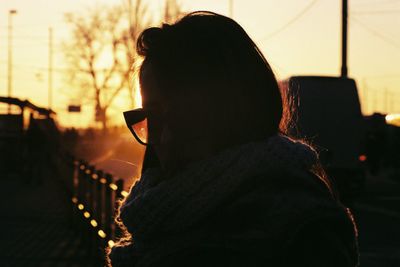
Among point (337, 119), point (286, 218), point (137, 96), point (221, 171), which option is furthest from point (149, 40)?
point (337, 119)

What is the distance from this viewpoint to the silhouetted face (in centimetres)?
170

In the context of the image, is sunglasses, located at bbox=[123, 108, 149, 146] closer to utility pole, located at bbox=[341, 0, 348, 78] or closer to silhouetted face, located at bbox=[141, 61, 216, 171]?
silhouetted face, located at bbox=[141, 61, 216, 171]

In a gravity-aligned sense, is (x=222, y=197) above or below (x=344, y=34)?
below

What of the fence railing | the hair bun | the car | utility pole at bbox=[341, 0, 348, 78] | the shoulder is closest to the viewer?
the shoulder

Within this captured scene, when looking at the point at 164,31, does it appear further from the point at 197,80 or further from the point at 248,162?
the point at 248,162

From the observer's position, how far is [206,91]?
67.0 inches

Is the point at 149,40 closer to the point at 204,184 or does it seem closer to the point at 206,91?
the point at 206,91

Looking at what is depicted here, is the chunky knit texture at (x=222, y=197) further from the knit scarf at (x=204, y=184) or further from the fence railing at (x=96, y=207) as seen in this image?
the fence railing at (x=96, y=207)

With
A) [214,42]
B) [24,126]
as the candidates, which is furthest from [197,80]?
[24,126]

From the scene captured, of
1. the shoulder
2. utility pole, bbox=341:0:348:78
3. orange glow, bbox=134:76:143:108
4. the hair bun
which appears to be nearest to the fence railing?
orange glow, bbox=134:76:143:108

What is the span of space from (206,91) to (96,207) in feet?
28.5

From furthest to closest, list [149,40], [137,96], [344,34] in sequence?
1. [344,34]
2. [137,96]
3. [149,40]

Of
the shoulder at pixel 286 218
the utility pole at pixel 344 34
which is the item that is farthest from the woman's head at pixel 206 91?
the utility pole at pixel 344 34

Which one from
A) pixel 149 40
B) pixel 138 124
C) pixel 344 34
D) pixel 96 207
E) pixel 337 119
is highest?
pixel 344 34
